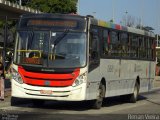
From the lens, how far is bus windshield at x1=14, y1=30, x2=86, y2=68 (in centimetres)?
1667

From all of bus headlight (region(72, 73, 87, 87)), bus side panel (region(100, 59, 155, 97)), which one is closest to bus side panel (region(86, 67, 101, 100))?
bus headlight (region(72, 73, 87, 87))

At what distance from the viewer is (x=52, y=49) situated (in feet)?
55.2

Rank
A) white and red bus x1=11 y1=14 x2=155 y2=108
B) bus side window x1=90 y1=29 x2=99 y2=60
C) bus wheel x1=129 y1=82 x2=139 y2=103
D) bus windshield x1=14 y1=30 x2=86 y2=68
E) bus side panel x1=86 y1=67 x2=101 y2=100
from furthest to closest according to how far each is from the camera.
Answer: bus wheel x1=129 y1=82 x2=139 y2=103 → bus side window x1=90 y1=29 x2=99 y2=60 → bus side panel x1=86 y1=67 x2=101 y2=100 → bus windshield x1=14 y1=30 x2=86 y2=68 → white and red bus x1=11 y1=14 x2=155 y2=108

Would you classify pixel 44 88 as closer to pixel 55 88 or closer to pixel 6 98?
pixel 55 88

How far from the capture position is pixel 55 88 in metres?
16.5

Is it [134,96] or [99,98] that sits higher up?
[99,98]

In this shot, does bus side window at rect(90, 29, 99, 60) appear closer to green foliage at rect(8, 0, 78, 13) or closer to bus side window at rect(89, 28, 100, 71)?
bus side window at rect(89, 28, 100, 71)

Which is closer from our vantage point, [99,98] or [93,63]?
[93,63]

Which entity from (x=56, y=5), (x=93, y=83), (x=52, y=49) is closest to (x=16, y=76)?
(x=52, y=49)

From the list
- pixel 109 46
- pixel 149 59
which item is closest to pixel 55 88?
pixel 109 46

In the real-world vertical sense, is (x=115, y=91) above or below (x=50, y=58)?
below

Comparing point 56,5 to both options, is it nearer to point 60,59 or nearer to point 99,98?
point 99,98

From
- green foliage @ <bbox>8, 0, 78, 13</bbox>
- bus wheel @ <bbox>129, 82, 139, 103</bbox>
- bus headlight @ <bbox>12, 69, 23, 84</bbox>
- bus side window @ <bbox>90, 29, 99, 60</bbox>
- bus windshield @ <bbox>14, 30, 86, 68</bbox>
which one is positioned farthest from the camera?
green foliage @ <bbox>8, 0, 78, 13</bbox>

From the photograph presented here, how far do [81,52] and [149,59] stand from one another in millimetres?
9098
